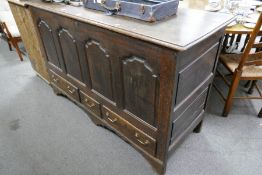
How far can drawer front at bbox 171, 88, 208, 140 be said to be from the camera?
1182 mm

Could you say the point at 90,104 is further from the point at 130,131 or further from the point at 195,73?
the point at 195,73

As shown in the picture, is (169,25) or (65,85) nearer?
(169,25)

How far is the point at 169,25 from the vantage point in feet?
3.31

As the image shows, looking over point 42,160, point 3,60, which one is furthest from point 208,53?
point 3,60

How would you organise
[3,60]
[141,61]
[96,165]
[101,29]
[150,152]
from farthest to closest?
[3,60], [96,165], [150,152], [101,29], [141,61]

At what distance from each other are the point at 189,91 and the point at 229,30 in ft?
2.27

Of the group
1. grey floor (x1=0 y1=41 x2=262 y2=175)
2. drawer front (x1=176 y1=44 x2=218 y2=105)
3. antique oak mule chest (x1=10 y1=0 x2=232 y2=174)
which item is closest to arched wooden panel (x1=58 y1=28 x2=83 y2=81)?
antique oak mule chest (x1=10 y1=0 x2=232 y2=174)

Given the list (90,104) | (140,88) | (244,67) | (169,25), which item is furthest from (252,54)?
(90,104)

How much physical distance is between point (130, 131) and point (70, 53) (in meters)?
0.75

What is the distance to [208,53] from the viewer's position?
1.11 m

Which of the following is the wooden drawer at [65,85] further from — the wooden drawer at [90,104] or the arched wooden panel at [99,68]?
the arched wooden panel at [99,68]

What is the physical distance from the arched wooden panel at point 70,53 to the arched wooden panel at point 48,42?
148mm

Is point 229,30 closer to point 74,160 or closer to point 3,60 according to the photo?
point 74,160

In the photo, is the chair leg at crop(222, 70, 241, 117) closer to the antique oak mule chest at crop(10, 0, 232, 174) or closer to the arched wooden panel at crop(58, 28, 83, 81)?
the antique oak mule chest at crop(10, 0, 232, 174)
